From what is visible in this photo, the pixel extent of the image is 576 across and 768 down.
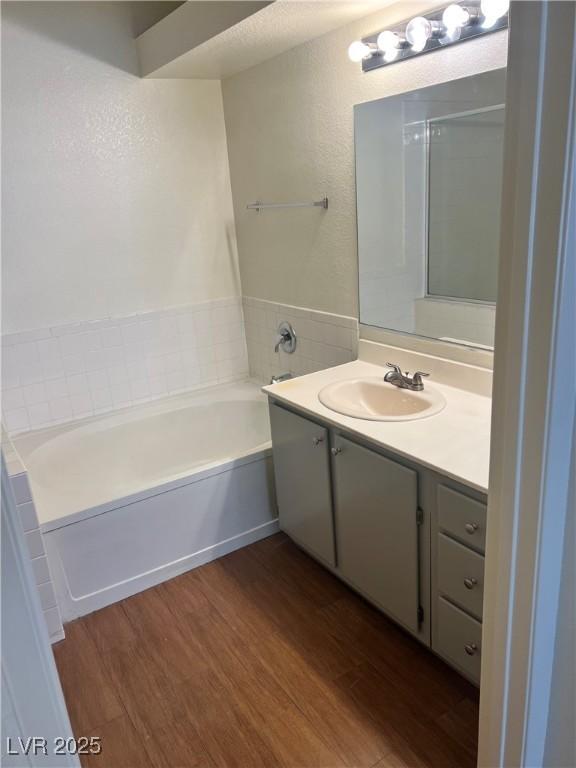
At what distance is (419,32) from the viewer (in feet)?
6.16

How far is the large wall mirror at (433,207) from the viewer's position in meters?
1.91

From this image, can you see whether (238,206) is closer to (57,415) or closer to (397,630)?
(57,415)

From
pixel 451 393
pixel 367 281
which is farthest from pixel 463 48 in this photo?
pixel 451 393

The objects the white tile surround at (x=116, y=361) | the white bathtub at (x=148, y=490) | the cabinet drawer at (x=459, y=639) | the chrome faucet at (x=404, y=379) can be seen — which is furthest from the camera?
the white tile surround at (x=116, y=361)

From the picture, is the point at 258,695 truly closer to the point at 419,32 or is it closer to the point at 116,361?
the point at 116,361

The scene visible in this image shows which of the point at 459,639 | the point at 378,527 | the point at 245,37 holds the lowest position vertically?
the point at 459,639

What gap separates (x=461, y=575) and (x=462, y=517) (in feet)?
0.62

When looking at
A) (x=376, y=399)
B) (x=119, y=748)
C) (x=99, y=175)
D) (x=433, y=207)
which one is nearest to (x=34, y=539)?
(x=119, y=748)

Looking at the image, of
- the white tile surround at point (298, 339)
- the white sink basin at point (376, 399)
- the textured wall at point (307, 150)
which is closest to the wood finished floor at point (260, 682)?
the white sink basin at point (376, 399)

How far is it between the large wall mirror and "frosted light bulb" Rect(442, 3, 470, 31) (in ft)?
0.52

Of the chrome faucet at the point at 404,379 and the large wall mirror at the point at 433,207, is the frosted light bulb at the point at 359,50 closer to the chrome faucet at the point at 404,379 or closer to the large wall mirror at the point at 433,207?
the large wall mirror at the point at 433,207

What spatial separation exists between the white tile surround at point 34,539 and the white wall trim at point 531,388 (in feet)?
4.83

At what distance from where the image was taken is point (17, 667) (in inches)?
33.7

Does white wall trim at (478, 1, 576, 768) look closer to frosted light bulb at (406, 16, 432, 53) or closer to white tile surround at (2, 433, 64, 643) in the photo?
frosted light bulb at (406, 16, 432, 53)
